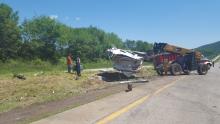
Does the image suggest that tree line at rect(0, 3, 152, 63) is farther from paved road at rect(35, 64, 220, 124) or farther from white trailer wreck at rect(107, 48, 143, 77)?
paved road at rect(35, 64, 220, 124)

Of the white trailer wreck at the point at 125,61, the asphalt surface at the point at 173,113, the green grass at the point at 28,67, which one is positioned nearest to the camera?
the asphalt surface at the point at 173,113

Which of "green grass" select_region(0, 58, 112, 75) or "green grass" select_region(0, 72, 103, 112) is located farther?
"green grass" select_region(0, 58, 112, 75)

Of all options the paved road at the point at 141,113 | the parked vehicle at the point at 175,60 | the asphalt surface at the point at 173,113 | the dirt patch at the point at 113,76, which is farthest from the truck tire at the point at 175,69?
the paved road at the point at 141,113

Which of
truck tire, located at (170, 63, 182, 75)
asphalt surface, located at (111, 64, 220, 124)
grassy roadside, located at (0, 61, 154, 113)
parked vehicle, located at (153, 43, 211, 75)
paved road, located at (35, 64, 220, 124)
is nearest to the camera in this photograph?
paved road, located at (35, 64, 220, 124)

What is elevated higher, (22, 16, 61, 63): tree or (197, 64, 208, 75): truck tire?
(22, 16, 61, 63): tree

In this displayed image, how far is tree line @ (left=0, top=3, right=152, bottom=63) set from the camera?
86.4 m

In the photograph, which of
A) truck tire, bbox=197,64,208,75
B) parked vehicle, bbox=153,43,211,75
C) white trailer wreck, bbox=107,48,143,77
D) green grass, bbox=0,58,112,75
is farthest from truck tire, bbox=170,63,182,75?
green grass, bbox=0,58,112,75

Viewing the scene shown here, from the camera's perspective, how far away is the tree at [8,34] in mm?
83188

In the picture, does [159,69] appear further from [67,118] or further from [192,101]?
[67,118]

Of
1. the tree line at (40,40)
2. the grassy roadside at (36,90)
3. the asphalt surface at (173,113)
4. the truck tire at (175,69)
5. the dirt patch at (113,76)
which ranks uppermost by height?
the tree line at (40,40)

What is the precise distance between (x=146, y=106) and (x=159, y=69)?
27.7 m

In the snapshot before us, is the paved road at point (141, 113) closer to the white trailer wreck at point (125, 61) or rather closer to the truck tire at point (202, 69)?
the white trailer wreck at point (125, 61)

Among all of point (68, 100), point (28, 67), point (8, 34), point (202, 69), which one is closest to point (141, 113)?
point (68, 100)

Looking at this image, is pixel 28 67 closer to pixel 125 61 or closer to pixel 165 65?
pixel 165 65
